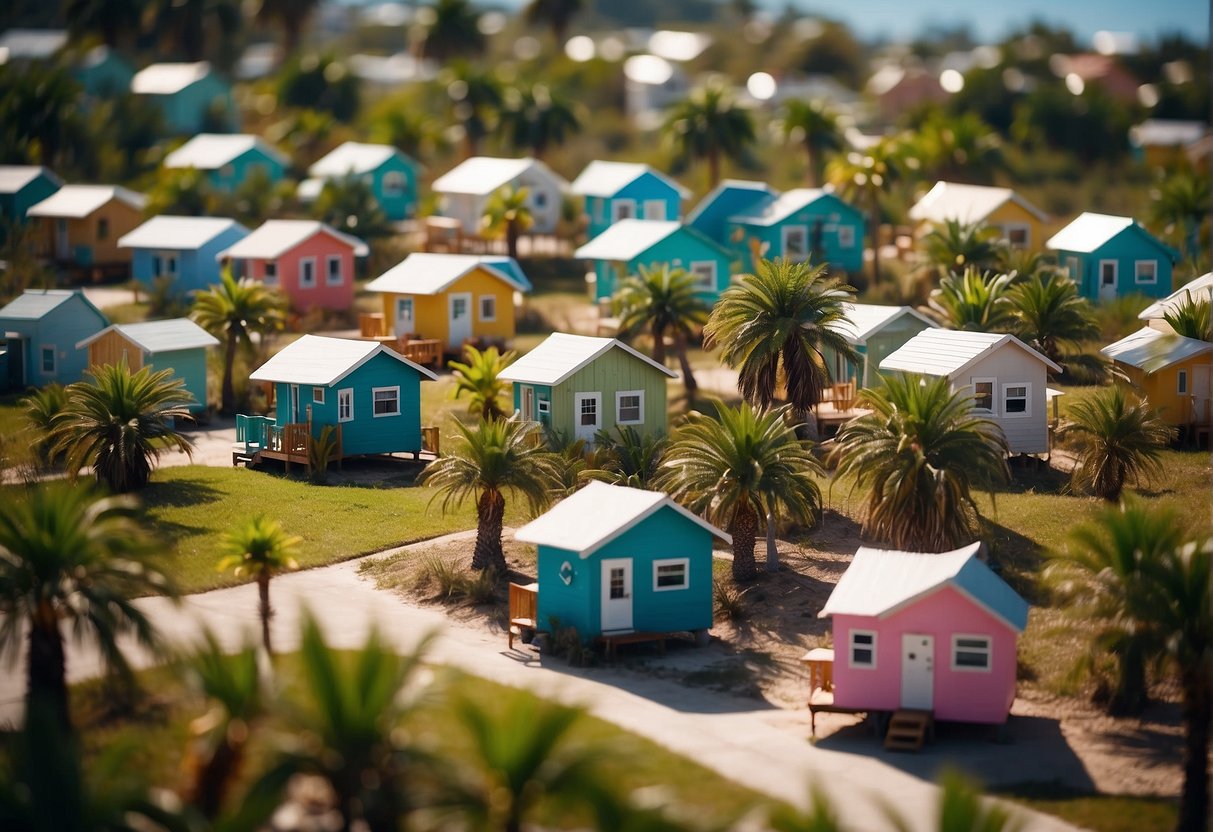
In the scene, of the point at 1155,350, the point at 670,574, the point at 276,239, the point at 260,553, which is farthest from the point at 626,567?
the point at 276,239

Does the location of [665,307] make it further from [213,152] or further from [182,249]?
[213,152]

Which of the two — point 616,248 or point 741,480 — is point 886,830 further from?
point 616,248

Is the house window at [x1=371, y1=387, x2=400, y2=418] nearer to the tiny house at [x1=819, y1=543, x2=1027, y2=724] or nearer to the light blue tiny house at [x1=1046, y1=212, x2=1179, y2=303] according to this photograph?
the tiny house at [x1=819, y1=543, x2=1027, y2=724]

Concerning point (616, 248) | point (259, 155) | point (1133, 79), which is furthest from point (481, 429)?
point (1133, 79)

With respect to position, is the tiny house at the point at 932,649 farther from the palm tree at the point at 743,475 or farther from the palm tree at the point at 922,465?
the palm tree at the point at 743,475

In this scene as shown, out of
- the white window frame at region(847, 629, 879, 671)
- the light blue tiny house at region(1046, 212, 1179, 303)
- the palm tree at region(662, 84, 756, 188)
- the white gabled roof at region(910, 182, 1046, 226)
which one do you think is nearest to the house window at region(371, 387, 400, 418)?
the white window frame at region(847, 629, 879, 671)
